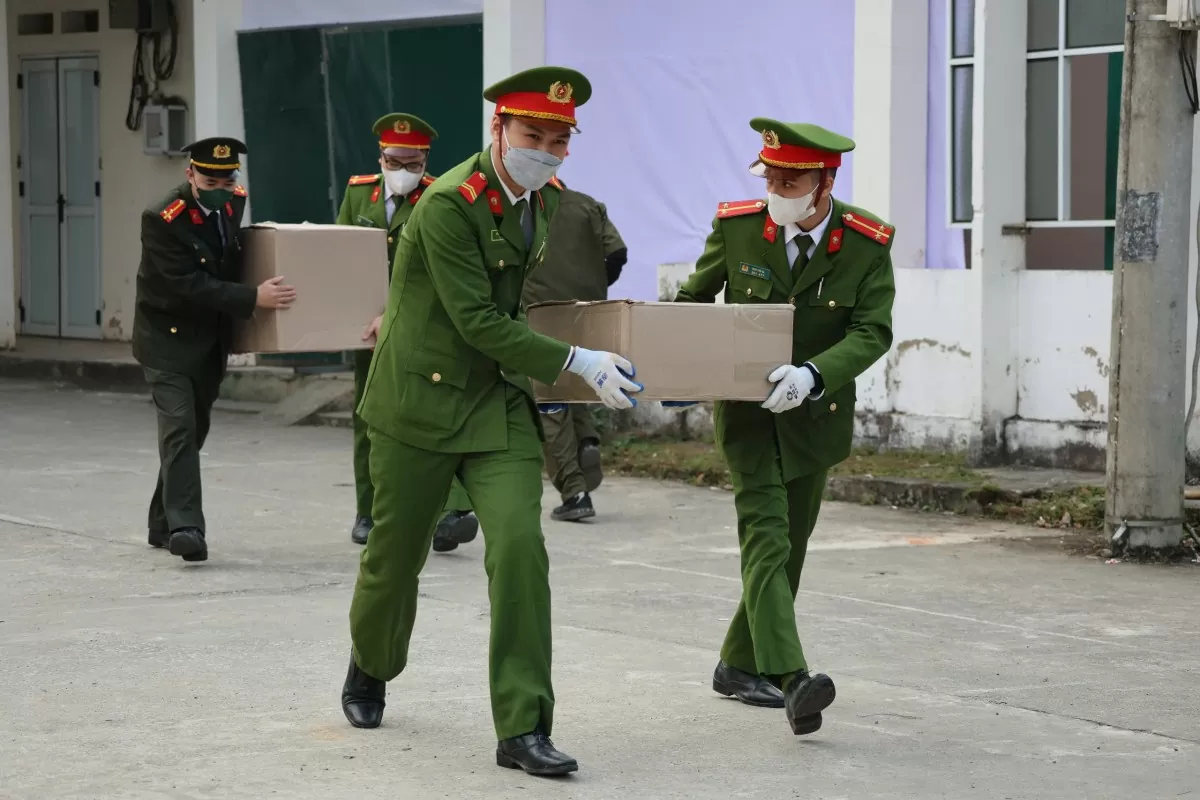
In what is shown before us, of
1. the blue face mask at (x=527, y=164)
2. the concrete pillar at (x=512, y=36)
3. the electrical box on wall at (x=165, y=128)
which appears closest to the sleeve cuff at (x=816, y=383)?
the blue face mask at (x=527, y=164)

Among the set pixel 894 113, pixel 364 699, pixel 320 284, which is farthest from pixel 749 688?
pixel 894 113

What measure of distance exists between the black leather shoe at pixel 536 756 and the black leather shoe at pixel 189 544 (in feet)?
12.0

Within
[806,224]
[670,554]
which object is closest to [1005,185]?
[670,554]

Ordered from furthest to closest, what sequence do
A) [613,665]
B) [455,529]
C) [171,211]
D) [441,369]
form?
[455,529], [171,211], [613,665], [441,369]

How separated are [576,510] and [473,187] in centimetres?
497

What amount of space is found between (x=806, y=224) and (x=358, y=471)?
3865mm

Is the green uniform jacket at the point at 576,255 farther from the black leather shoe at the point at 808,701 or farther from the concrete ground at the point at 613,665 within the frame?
the black leather shoe at the point at 808,701

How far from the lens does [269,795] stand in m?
5.23

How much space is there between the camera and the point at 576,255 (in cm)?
1046

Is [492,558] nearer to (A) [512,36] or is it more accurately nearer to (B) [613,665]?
(B) [613,665]

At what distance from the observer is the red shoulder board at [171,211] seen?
28.7 feet

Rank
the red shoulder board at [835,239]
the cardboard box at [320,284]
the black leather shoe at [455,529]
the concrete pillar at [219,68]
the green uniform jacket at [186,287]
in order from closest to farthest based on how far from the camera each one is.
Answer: the red shoulder board at [835,239] → the cardboard box at [320,284] → the green uniform jacket at [186,287] → the black leather shoe at [455,529] → the concrete pillar at [219,68]

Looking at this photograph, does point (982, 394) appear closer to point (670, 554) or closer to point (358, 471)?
point (670, 554)

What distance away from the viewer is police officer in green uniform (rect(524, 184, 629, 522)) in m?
10.4
